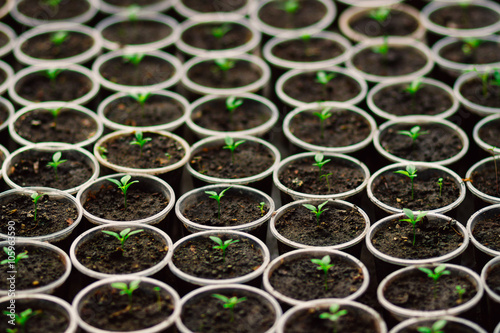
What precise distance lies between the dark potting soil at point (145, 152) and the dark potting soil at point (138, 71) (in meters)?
0.70

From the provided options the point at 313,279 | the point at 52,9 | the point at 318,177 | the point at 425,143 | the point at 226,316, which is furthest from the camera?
the point at 52,9

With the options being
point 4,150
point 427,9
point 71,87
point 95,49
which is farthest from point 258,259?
point 427,9

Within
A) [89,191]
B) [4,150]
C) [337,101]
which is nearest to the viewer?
[89,191]

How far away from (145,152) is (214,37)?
1557mm

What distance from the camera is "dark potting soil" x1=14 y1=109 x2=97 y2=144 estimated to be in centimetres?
415

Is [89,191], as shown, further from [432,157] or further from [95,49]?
[432,157]

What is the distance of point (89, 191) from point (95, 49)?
1.65 metres

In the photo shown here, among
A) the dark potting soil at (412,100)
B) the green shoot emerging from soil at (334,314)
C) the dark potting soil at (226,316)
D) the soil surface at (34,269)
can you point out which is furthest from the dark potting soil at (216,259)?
the dark potting soil at (412,100)

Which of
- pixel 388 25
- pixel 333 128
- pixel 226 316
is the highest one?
pixel 388 25

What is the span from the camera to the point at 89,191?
3.70 meters

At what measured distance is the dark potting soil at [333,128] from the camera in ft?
13.6

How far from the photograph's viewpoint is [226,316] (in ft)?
9.93

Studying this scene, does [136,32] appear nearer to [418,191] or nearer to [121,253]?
[121,253]

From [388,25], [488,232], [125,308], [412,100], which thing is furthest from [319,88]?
[125,308]
